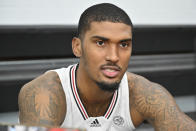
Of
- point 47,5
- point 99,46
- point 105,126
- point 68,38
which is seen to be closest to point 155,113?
point 105,126

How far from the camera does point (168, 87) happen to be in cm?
223

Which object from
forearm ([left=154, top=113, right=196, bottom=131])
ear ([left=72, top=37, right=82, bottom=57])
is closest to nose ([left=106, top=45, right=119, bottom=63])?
ear ([left=72, top=37, right=82, bottom=57])

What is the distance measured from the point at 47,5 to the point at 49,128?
4.95ft

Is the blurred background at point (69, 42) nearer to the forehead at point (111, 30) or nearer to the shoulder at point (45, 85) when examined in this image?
the shoulder at point (45, 85)

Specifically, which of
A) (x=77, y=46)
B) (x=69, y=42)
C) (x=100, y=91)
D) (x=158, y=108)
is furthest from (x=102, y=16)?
(x=69, y=42)

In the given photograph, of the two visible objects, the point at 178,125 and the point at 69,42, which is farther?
the point at 69,42

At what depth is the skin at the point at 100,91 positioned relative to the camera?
1.09m

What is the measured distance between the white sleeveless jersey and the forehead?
0.94ft

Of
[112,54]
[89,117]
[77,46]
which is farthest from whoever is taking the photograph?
[89,117]

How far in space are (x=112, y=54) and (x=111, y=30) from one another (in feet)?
0.27

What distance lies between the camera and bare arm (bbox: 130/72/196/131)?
1274mm

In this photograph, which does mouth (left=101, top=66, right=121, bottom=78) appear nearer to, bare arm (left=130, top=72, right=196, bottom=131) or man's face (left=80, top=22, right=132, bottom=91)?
man's face (left=80, top=22, right=132, bottom=91)

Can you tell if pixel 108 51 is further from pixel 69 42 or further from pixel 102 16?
pixel 69 42

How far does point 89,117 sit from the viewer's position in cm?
135
